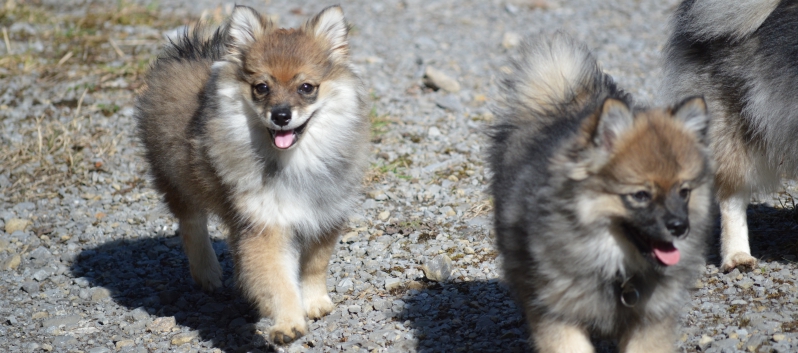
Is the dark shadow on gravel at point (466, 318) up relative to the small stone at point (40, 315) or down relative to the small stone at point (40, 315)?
up

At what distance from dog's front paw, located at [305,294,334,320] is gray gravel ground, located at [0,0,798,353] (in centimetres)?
7

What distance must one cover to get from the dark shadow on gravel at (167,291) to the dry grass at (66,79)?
1.13 m

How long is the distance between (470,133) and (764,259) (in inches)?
113

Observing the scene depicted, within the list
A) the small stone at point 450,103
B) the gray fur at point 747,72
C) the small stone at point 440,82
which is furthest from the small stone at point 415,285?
the small stone at point 440,82

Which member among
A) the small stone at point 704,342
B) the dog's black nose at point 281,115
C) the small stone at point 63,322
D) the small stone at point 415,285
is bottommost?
the small stone at point 63,322

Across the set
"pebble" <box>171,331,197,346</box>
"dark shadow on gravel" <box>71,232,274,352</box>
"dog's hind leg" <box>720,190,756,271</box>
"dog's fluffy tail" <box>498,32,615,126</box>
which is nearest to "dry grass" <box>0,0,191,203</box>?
"dark shadow on gravel" <box>71,232,274,352</box>

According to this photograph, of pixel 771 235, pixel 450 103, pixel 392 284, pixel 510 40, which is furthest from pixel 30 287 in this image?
pixel 510 40

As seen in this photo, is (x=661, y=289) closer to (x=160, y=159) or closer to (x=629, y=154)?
(x=629, y=154)

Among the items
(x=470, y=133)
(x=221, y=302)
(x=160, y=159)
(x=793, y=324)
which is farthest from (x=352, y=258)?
(x=793, y=324)

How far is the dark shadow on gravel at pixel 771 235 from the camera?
483 centimetres

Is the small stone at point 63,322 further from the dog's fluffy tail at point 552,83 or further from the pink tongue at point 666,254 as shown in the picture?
the pink tongue at point 666,254

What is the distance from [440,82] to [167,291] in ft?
12.2

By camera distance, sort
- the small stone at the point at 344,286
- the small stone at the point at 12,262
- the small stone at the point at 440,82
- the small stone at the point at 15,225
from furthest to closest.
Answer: the small stone at the point at 440,82, the small stone at the point at 15,225, the small stone at the point at 12,262, the small stone at the point at 344,286

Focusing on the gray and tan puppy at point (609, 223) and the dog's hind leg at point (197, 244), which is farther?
the dog's hind leg at point (197, 244)
